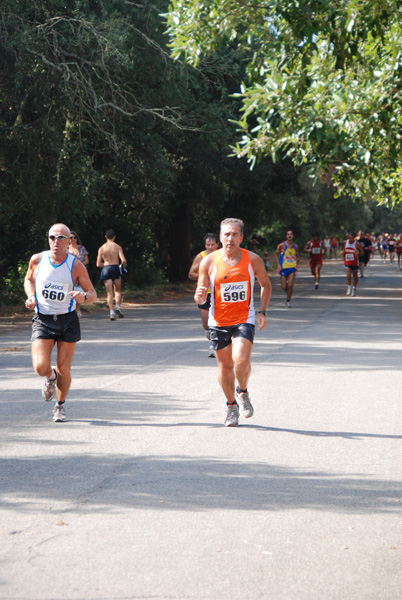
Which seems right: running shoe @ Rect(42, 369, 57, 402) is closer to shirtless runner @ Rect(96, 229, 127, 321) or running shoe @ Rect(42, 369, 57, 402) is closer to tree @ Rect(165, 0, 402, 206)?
tree @ Rect(165, 0, 402, 206)

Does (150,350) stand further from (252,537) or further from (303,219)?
(303,219)

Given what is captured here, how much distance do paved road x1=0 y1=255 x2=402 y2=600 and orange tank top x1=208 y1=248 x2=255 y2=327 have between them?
3.17 ft

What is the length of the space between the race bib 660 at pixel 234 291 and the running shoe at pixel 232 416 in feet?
3.17

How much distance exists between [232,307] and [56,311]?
1.67 meters

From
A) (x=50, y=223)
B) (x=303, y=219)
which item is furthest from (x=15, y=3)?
(x=303, y=219)

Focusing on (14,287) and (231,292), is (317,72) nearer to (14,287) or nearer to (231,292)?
(231,292)

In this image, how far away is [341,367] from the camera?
12.0m

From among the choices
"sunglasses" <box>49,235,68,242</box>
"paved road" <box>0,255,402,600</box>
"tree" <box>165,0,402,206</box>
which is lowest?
"paved road" <box>0,255,402,600</box>

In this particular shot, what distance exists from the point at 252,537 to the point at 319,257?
2683 cm

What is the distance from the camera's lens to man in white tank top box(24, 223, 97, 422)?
841 centimetres

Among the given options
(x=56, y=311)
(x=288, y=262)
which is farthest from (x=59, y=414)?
(x=288, y=262)

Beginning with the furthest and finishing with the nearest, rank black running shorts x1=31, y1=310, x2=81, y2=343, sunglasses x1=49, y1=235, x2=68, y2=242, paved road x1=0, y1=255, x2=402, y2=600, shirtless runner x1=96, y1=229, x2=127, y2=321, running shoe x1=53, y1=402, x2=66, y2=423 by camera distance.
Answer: shirtless runner x1=96, y1=229, x2=127, y2=321 → black running shorts x1=31, y1=310, x2=81, y2=343 → sunglasses x1=49, y1=235, x2=68, y2=242 → running shoe x1=53, y1=402, x2=66, y2=423 → paved road x1=0, y1=255, x2=402, y2=600

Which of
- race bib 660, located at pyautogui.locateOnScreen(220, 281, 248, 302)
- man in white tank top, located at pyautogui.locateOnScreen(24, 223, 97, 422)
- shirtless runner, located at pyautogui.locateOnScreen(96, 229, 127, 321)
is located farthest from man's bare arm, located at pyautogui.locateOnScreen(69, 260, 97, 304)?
shirtless runner, located at pyautogui.locateOnScreen(96, 229, 127, 321)

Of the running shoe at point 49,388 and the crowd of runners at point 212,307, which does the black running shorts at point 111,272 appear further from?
the running shoe at point 49,388
